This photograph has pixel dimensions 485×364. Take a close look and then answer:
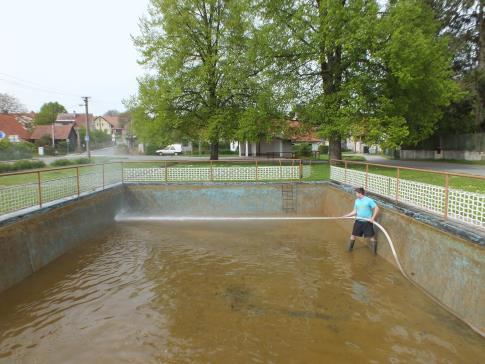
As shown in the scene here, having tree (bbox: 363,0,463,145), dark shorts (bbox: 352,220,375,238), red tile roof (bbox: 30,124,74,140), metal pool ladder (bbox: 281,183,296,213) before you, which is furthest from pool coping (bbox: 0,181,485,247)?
red tile roof (bbox: 30,124,74,140)

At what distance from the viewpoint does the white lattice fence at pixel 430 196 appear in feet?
19.0

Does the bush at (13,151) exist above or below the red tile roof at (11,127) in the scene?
below

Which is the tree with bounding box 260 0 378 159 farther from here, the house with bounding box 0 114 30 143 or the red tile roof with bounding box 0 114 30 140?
the red tile roof with bounding box 0 114 30 140

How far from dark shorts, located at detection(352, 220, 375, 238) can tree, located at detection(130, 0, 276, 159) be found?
12524 mm

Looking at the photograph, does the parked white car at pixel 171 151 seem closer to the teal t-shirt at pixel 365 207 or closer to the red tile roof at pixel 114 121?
the teal t-shirt at pixel 365 207

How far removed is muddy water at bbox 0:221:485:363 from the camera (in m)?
4.38

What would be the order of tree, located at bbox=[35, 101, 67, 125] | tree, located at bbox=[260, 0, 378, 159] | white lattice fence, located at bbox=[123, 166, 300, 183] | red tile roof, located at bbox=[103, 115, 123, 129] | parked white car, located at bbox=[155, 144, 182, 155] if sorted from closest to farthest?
1. white lattice fence, located at bbox=[123, 166, 300, 183]
2. tree, located at bbox=[260, 0, 378, 159]
3. parked white car, located at bbox=[155, 144, 182, 155]
4. tree, located at bbox=[35, 101, 67, 125]
5. red tile roof, located at bbox=[103, 115, 123, 129]

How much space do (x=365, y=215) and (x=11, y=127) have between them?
183ft

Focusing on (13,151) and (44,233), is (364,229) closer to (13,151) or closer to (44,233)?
(44,233)

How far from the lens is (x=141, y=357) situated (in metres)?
4.26

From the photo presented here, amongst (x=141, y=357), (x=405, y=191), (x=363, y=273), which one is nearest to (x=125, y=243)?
(x=141, y=357)

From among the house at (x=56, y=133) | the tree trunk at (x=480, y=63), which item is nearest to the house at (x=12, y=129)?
the house at (x=56, y=133)

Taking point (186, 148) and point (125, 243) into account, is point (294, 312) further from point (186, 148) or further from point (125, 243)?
point (186, 148)

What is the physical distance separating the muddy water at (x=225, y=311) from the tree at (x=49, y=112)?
2938 inches
